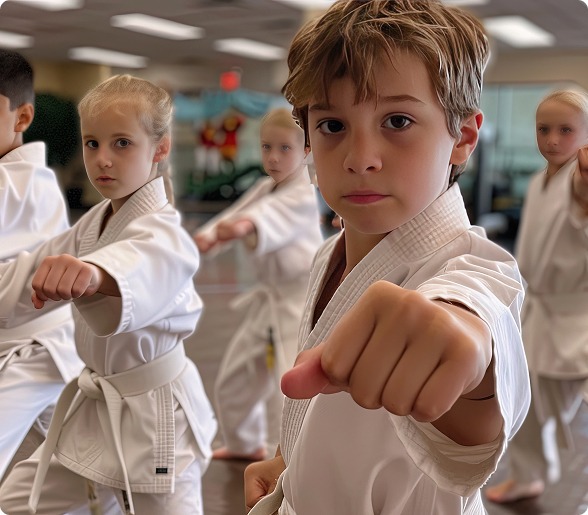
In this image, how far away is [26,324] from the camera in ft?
4.58

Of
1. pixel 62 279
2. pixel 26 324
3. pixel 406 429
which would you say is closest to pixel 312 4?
pixel 62 279

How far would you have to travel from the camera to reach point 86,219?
122cm

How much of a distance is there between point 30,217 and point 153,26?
520 mm

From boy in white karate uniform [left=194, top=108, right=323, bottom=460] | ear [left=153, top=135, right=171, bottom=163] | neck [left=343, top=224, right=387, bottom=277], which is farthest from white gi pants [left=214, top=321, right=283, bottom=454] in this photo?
neck [left=343, top=224, right=387, bottom=277]

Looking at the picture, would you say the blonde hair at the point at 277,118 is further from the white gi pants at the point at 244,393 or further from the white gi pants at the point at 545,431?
the white gi pants at the point at 244,393

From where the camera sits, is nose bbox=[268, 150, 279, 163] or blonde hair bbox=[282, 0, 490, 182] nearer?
blonde hair bbox=[282, 0, 490, 182]

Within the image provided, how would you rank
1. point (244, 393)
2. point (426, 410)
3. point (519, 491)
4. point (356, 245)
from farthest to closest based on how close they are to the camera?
1. point (244, 393)
2. point (519, 491)
3. point (356, 245)
4. point (426, 410)

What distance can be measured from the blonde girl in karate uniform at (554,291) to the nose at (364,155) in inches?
11.6

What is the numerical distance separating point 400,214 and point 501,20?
2.50ft

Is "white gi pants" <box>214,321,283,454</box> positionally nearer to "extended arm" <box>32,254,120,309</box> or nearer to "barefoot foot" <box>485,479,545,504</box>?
"barefoot foot" <box>485,479,545,504</box>

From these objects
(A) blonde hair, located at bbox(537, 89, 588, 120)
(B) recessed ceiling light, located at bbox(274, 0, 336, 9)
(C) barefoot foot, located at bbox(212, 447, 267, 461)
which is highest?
(B) recessed ceiling light, located at bbox(274, 0, 336, 9)

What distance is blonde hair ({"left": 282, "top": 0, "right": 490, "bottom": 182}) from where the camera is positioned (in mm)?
714

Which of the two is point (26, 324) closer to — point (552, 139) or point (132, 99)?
point (132, 99)

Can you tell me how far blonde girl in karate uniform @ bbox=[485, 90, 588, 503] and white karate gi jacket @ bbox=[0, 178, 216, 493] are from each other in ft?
1.78
